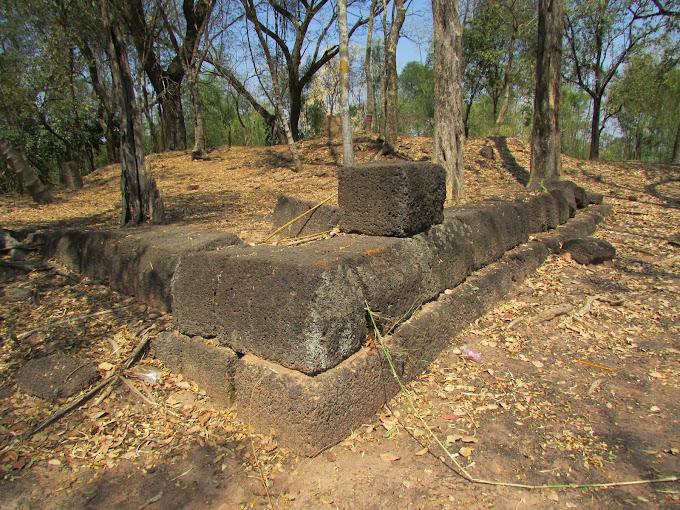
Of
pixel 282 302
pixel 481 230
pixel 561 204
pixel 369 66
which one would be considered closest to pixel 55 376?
pixel 282 302

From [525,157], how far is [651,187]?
273 cm

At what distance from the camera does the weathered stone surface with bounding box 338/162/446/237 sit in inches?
105

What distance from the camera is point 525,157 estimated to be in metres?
10.6

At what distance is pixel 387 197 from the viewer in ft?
8.91

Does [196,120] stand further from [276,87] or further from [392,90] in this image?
[392,90]

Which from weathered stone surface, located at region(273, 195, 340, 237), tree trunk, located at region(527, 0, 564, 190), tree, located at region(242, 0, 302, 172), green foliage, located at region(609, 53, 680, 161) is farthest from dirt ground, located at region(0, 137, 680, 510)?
green foliage, located at region(609, 53, 680, 161)

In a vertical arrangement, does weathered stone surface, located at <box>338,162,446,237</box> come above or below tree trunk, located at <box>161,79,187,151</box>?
below

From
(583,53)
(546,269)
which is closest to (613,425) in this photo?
(546,269)

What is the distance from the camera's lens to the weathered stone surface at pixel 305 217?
3.53 metres

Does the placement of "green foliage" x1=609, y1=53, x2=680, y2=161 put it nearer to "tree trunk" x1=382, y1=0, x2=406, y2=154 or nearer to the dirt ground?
"tree trunk" x1=382, y1=0, x2=406, y2=154

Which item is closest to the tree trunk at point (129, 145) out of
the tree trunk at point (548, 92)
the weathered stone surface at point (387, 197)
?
the weathered stone surface at point (387, 197)

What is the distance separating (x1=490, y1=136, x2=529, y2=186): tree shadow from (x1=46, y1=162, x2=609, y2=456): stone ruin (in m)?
6.22

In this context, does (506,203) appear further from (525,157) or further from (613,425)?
(525,157)

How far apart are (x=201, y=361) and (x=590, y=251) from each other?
419 centimetres
